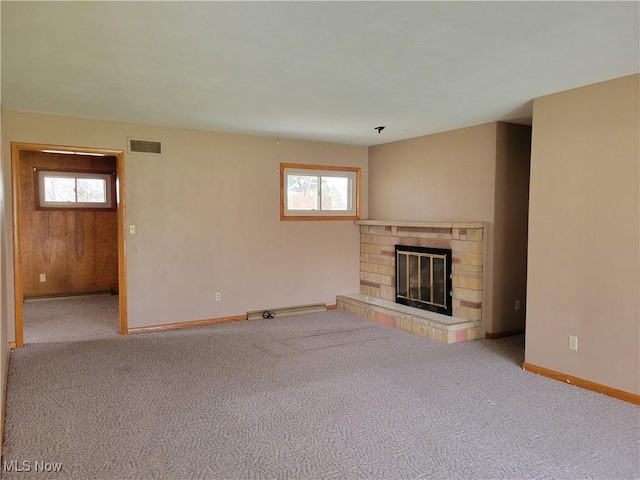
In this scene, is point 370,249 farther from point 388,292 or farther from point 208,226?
point 208,226

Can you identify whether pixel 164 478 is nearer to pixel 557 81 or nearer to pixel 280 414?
pixel 280 414

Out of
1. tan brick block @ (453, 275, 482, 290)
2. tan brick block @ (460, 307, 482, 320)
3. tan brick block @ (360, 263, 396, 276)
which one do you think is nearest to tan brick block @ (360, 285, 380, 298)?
tan brick block @ (360, 263, 396, 276)

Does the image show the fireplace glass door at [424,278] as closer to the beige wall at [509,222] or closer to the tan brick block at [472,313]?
the tan brick block at [472,313]

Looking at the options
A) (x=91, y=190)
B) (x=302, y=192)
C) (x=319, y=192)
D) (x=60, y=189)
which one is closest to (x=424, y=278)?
(x=319, y=192)

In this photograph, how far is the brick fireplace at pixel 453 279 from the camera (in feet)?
15.6

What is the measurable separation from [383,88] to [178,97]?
165cm

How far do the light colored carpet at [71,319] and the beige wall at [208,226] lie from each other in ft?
1.52

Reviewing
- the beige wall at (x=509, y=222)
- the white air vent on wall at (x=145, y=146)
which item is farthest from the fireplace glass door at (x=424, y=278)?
the white air vent on wall at (x=145, y=146)

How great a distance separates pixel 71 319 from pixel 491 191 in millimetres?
5154

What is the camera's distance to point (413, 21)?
2.22 metres

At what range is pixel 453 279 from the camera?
16.5 feet

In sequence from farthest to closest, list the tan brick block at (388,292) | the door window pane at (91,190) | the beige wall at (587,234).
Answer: the door window pane at (91,190), the tan brick block at (388,292), the beige wall at (587,234)

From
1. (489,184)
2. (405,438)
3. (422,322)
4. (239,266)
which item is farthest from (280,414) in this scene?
(489,184)

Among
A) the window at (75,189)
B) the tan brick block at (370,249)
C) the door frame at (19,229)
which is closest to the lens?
the door frame at (19,229)
